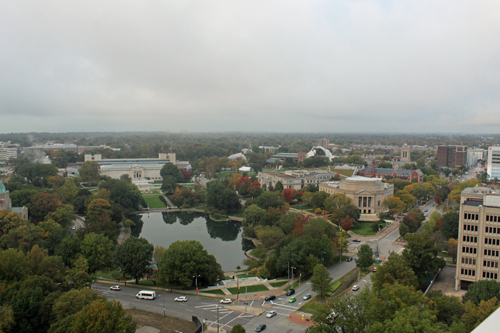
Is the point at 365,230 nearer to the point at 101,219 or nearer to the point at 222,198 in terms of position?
the point at 222,198

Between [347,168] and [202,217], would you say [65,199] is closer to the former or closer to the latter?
[202,217]

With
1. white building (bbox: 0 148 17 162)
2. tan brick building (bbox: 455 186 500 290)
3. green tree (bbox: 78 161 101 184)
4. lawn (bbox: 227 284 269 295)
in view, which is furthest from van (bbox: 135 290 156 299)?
white building (bbox: 0 148 17 162)

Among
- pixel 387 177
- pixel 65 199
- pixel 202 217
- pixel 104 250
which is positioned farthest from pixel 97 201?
pixel 387 177

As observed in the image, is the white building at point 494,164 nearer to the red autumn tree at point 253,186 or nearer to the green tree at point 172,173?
the red autumn tree at point 253,186

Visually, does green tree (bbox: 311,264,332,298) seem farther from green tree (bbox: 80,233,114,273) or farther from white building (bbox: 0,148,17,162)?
white building (bbox: 0,148,17,162)

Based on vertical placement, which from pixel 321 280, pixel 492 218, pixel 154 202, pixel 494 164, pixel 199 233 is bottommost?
pixel 199 233

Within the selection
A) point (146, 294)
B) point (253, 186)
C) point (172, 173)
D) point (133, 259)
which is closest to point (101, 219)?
point (133, 259)
